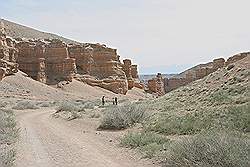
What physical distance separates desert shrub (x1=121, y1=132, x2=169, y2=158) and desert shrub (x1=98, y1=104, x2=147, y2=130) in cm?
538

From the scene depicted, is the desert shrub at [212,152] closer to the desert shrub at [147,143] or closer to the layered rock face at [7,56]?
the desert shrub at [147,143]

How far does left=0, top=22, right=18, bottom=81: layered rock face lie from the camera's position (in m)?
75.9

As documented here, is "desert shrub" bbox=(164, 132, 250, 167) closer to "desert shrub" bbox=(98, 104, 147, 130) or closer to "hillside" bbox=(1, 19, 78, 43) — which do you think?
"desert shrub" bbox=(98, 104, 147, 130)

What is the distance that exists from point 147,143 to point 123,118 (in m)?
6.80

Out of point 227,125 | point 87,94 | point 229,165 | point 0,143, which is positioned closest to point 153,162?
point 229,165

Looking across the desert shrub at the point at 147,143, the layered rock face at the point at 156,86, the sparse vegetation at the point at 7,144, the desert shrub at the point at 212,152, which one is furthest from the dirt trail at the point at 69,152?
the layered rock face at the point at 156,86

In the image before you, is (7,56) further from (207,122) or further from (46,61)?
(207,122)

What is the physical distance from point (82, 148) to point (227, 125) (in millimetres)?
5278

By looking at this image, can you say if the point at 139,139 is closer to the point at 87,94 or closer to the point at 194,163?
the point at 194,163

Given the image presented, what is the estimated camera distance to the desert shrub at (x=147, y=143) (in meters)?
12.6

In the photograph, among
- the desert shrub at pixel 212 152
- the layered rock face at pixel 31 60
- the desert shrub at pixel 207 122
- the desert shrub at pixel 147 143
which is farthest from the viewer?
the layered rock face at pixel 31 60

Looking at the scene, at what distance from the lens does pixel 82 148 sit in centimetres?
1423

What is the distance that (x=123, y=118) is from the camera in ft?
68.6

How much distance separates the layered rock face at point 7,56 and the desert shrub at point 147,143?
63251mm
